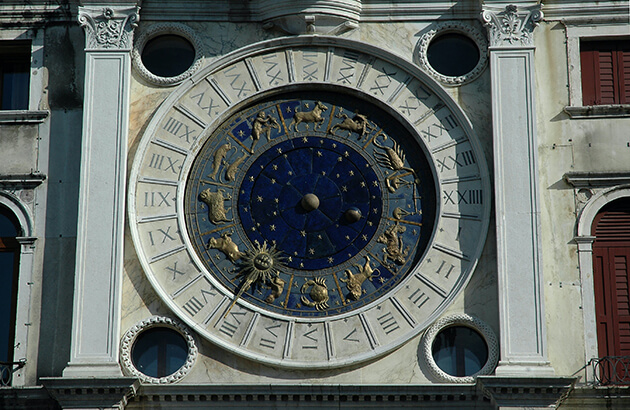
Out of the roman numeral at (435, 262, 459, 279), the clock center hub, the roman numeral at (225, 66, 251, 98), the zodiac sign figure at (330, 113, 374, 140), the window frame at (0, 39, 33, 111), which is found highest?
the window frame at (0, 39, 33, 111)

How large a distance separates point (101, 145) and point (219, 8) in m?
2.69

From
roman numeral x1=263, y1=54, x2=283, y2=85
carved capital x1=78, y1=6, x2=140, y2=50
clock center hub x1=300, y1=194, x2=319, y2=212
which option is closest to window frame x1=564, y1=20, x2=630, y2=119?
clock center hub x1=300, y1=194, x2=319, y2=212

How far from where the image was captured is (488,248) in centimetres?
2059

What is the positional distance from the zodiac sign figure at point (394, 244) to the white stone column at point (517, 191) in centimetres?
135

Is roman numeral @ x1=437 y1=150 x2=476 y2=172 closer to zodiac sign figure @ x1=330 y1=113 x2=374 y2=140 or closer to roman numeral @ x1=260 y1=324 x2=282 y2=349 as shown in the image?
zodiac sign figure @ x1=330 y1=113 x2=374 y2=140

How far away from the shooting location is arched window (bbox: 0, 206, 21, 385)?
20.7 metres

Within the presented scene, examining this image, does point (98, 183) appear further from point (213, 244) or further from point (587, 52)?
point (587, 52)

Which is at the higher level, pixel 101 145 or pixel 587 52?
pixel 587 52

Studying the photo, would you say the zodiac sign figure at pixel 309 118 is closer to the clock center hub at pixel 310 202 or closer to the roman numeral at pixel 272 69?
the roman numeral at pixel 272 69

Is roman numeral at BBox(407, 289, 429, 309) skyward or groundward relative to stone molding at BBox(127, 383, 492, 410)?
skyward

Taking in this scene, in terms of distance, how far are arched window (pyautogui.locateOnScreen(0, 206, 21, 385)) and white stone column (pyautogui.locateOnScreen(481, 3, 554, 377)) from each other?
6.69 m

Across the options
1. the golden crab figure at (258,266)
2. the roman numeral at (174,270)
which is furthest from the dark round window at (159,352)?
the golden crab figure at (258,266)

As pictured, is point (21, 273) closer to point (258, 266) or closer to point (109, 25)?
point (258, 266)

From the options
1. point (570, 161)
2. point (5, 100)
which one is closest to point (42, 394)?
point (5, 100)
